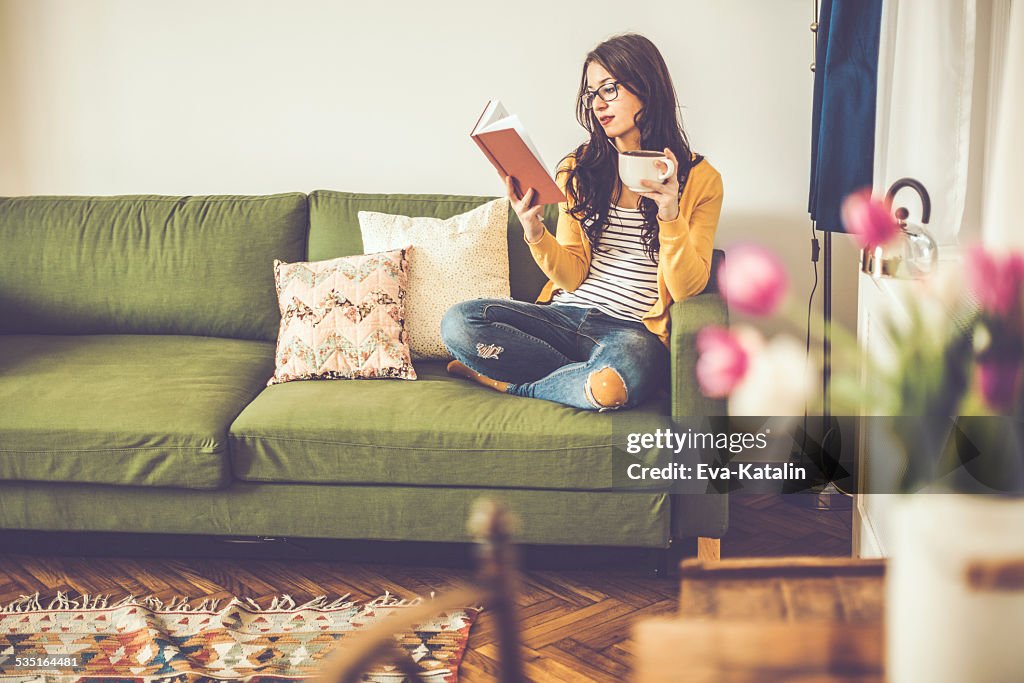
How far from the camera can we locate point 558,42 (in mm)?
2939

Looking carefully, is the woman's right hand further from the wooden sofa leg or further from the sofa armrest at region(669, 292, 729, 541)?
the wooden sofa leg

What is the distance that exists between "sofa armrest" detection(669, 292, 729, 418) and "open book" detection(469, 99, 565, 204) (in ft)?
1.29

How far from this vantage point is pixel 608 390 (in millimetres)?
2189

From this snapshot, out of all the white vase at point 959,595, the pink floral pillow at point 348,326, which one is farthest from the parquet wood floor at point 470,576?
the white vase at point 959,595

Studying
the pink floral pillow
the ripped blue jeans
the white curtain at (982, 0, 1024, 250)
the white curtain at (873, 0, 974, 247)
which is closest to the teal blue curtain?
the white curtain at (873, 0, 974, 247)

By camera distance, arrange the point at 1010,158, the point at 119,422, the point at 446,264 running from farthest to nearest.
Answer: the point at 446,264, the point at 119,422, the point at 1010,158

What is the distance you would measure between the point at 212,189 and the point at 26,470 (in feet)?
3.87

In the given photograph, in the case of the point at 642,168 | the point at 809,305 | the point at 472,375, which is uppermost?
the point at 642,168

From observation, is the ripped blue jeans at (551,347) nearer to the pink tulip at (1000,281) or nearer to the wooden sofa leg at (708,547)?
the wooden sofa leg at (708,547)

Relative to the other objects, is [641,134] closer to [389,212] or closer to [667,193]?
[667,193]

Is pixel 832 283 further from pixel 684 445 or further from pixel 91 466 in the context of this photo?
pixel 91 466

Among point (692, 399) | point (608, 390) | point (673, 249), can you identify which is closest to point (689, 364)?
point (692, 399)

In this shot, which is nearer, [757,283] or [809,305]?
[757,283]

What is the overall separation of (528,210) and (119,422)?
1006 millimetres
